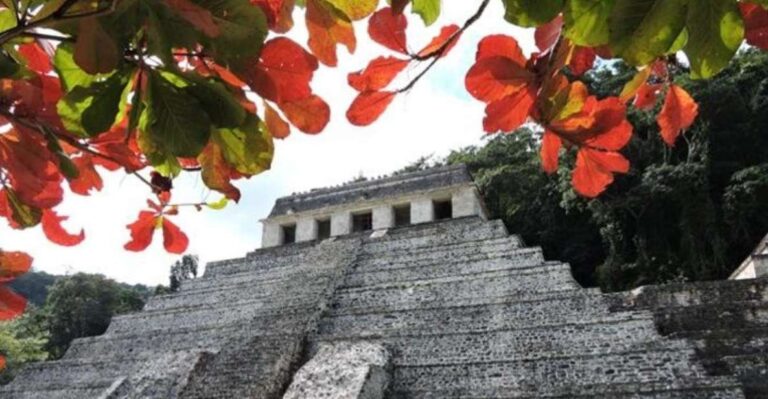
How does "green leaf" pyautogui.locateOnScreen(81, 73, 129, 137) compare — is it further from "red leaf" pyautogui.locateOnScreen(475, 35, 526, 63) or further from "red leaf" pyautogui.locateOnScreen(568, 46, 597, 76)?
"red leaf" pyautogui.locateOnScreen(568, 46, 597, 76)

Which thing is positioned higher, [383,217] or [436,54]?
[383,217]

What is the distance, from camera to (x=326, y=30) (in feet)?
3.67

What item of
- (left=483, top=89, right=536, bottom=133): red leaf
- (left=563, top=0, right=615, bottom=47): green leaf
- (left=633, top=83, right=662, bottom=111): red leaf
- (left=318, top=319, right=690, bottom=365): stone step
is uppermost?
(left=318, top=319, right=690, bottom=365): stone step

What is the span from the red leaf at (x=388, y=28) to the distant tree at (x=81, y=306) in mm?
29947

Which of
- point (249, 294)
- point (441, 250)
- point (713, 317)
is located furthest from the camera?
point (249, 294)

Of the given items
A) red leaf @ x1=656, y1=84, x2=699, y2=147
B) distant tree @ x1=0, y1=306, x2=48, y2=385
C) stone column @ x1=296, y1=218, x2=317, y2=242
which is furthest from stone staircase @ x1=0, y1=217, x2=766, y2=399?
red leaf @ x1=656, y1=84, x2=699, y2=147

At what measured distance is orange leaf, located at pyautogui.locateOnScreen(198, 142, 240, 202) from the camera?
47.1 inches

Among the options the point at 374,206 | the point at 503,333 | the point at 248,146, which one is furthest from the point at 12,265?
the point at 374,206

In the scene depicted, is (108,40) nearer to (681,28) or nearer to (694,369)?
(681,28)

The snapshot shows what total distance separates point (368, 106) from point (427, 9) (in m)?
0.21

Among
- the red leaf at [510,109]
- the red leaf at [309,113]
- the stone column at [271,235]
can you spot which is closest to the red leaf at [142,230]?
the red leaf at [309,113]

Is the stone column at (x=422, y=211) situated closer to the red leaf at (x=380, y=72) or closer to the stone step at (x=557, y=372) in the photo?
the stone step at (x=557, y=372)

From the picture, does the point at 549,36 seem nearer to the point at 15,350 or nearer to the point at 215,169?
the point at 215,169

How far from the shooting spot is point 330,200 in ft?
59.2
